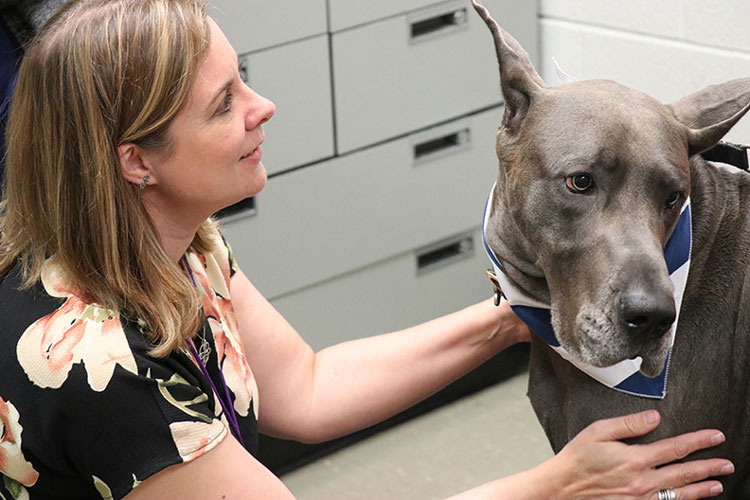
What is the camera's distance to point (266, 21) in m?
2.46

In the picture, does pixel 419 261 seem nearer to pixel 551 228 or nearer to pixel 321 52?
pixel 321 52

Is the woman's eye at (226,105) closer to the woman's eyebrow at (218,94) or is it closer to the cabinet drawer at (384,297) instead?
the woman's eyebrow at (218,94)

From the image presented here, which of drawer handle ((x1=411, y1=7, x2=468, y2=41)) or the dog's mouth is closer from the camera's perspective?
the dog's mouth

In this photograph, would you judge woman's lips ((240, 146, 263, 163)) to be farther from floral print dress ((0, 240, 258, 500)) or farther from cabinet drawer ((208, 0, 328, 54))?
cabinet drawer ((208, 0, 328, 54))

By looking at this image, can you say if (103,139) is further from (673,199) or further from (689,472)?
(689,472)

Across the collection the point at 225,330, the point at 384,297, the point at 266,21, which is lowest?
the point at 384,297

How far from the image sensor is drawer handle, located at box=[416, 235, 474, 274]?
2977mm

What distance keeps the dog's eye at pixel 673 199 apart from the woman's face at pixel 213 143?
573 mm

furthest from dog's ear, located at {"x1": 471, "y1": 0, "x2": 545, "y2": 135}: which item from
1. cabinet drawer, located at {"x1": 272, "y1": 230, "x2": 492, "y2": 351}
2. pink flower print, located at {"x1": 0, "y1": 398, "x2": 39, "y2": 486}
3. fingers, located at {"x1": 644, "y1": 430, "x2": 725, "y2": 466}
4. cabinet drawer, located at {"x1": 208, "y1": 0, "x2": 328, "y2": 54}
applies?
cabinet drawer, located at {"x1": 272, "y1": 230, "x2": 492, "y2": 351}

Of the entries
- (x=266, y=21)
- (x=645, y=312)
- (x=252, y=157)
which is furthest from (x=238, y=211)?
(x=645, y=312)

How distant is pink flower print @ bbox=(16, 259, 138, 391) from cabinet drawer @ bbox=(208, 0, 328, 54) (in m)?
1.15

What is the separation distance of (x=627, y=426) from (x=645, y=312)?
0.76 feet

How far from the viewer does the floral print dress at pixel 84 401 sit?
1334 millimetres

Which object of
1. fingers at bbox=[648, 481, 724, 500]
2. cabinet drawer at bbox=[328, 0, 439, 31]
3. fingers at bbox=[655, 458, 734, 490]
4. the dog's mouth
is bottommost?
fingers at bbox=[648, 481, 724, 500]
